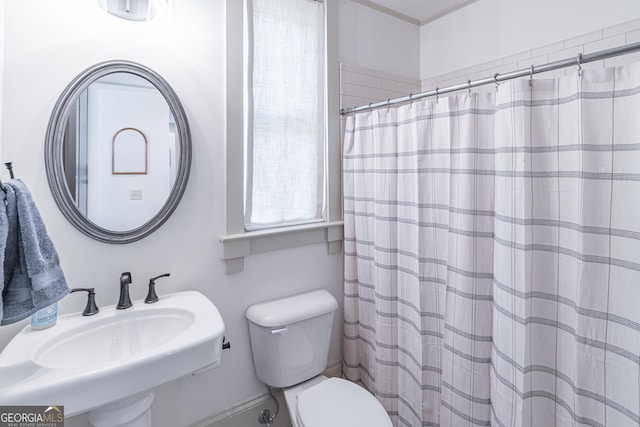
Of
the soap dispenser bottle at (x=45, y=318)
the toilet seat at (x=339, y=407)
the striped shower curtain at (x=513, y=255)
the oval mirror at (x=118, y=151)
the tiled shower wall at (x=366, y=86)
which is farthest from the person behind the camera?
the tiled shower wall at (x=366, y=86)

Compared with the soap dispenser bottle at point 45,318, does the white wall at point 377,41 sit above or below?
above

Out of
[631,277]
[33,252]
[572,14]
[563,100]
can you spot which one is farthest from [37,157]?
[572,14]

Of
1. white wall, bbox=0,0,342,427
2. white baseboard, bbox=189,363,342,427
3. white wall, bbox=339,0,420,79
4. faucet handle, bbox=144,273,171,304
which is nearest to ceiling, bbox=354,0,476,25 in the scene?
white wall, bbox=339,0,420,79

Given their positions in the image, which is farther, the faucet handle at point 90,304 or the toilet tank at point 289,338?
the toilet tank at point 289,338

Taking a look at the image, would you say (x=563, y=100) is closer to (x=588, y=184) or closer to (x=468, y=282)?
(x=588, y=184)

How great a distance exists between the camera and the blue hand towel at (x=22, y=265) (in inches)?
33.8

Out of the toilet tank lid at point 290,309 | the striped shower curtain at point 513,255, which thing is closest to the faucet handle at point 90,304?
the toilet tank lid at point 290,309

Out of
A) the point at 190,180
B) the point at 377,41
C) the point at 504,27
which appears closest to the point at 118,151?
the point at 190,180

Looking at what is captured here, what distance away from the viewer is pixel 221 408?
158 cm

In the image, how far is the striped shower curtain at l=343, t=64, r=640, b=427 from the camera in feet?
3.17

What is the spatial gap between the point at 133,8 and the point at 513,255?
5.50ft

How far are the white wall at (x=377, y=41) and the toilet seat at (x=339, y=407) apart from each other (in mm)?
1837

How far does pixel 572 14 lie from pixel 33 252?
8.14 ft

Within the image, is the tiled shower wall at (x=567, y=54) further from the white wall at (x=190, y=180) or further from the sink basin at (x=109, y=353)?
the sink basin at (x=109, y=353)
